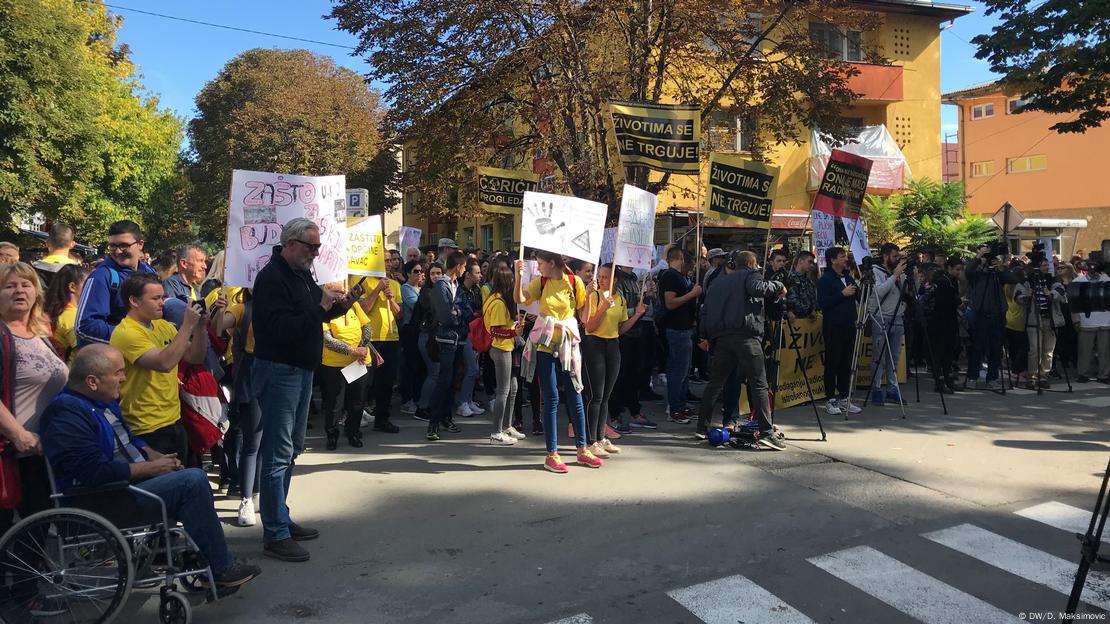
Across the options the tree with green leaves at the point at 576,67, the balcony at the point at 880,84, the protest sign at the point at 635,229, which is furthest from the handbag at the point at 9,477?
the balcony at the point at 880,84

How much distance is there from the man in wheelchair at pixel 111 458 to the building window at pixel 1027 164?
160 ft

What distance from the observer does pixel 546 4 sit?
13.8m

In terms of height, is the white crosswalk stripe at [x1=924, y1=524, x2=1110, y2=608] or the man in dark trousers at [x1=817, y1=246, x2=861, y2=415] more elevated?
the man in dark trousers at [x1=817, y1=246, x2=861, y2=415]

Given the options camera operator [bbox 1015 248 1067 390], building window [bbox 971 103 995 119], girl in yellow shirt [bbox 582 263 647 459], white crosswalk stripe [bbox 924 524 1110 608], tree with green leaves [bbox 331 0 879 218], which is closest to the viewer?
white crosswalk stripe [bbox 924 524 1110 608]

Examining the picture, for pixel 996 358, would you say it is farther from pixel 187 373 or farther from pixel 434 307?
pixel 187 373

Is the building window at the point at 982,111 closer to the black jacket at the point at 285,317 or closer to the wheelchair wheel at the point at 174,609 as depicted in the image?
the black jacket at the point at 285,317

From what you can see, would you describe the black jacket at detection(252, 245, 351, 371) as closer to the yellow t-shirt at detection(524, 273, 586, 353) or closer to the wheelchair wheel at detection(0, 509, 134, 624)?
the wheelchair wheel at detection(0, 509, 134, 624)

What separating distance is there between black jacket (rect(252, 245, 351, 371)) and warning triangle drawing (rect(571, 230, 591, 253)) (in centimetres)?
296

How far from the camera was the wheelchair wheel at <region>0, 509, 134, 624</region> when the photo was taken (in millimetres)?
3697

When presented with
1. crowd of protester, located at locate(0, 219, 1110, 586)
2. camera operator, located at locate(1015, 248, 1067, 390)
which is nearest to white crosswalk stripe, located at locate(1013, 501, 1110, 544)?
crowd of protester, located at locate(0, 219, 1110, 586)

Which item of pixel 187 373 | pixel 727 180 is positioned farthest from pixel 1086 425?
pixel 187 373

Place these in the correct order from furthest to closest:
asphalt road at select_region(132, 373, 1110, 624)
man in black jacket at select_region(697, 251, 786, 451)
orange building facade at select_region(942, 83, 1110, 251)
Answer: orange building facade at select_region(942, 83, 1110, 251)
man in black jacket at select_region(697, 251, 786, 451)
asphalt road at select_region(132, 373, 1110, 624)

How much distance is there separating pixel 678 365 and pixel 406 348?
132 inches

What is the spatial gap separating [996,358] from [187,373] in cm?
1130
